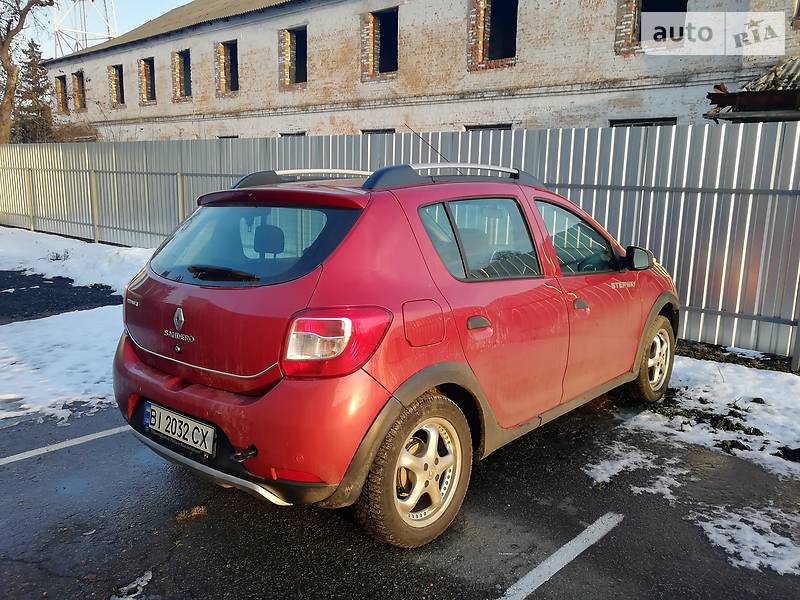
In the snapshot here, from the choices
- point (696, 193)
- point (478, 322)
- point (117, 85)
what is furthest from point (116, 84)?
point (478, 322)

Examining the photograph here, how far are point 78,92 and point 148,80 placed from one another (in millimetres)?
7248

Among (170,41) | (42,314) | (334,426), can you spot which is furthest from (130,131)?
(334,426)

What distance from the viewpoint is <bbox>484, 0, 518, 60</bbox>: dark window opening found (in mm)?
18000

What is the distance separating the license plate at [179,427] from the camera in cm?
273

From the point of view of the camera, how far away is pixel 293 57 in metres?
23.5

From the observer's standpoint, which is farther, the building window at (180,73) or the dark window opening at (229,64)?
the building window at (180,73)

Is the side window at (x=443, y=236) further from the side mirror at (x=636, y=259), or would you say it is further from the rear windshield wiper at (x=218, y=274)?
the side mirror at (x=636, y=259)

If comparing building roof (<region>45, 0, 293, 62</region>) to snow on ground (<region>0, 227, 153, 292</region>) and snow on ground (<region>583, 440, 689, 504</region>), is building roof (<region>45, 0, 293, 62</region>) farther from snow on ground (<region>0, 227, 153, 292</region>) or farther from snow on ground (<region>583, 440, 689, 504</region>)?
snow on ground (<region>583, 440, 689, 504</region>)

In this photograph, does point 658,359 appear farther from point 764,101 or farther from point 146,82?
point 146,82

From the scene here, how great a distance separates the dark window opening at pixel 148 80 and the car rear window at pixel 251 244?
1183 inches

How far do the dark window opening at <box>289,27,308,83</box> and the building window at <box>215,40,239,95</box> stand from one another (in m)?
3.42

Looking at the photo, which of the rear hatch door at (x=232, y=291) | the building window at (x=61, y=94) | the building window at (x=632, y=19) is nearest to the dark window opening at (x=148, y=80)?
the building window at (x=61, y=94)

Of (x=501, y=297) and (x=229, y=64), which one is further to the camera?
(x=229, y=64)

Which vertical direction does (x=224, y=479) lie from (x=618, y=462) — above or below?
above
